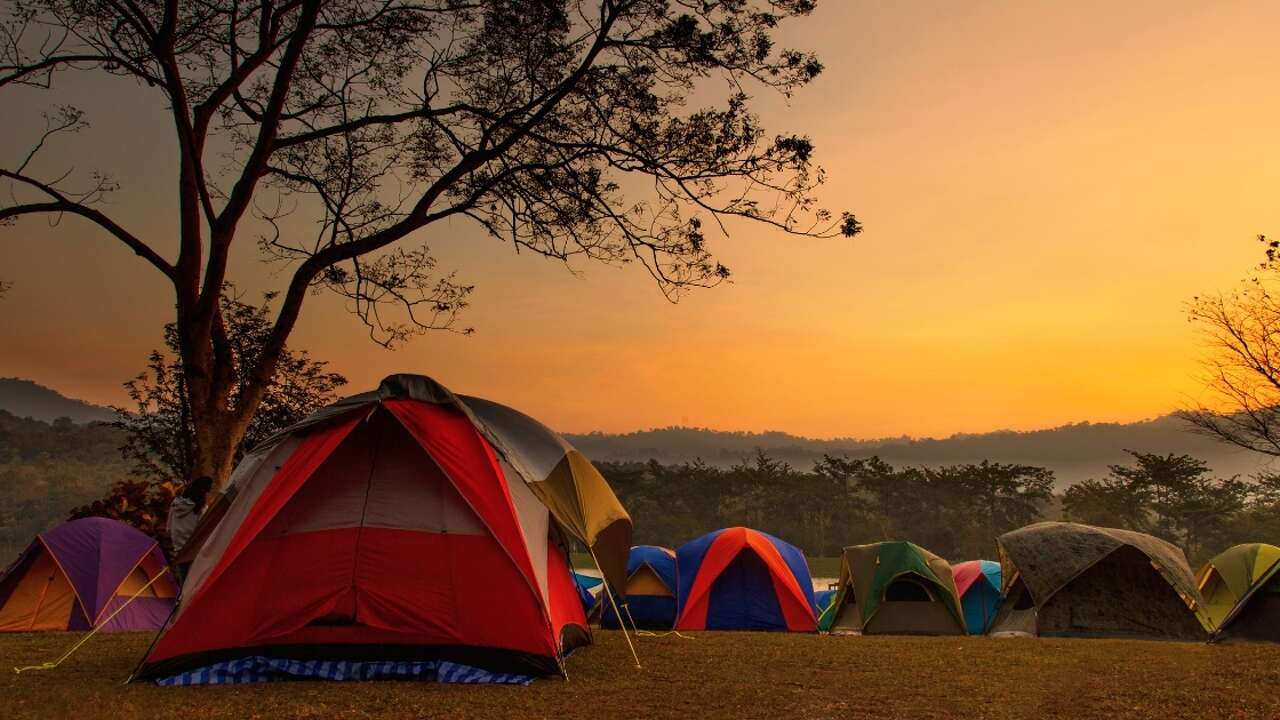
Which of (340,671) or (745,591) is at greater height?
(340,671)

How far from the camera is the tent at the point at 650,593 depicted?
17.5 metres

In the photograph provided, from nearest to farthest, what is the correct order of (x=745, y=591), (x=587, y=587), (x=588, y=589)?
(x=745, y=591) → (x=588, y=589) → (x=587, y=587)

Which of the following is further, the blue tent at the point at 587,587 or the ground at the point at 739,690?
the blue tent at the point at 587,587

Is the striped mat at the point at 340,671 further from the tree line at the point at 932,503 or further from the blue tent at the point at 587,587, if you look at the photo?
the tree line at the point at 932,503

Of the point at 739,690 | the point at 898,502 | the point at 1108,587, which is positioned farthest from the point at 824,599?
the point at 898,502

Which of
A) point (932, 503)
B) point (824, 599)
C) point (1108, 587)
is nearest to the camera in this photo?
point (1108, 587)

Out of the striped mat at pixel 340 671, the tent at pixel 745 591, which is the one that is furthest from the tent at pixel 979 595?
the striped mat at pixel 340 671

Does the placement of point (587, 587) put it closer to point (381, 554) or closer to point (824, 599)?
point (824, 599)

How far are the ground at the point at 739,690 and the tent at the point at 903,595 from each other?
21.3ft

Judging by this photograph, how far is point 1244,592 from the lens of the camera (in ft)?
53.9

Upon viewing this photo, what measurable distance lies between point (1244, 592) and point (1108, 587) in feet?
11.1

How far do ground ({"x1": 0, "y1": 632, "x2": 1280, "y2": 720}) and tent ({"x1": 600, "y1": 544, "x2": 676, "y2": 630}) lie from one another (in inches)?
258

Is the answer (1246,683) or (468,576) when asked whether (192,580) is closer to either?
(468,576)

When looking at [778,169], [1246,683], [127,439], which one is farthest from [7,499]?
[1246,683]
